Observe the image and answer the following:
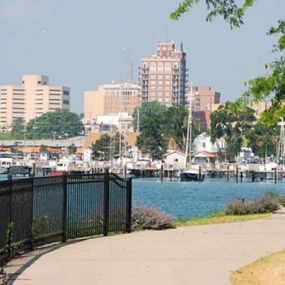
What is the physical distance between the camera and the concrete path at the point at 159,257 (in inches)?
663

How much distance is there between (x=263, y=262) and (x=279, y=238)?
5495 mm

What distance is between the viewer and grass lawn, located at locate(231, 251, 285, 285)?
54.5 ft

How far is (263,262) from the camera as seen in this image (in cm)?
1853

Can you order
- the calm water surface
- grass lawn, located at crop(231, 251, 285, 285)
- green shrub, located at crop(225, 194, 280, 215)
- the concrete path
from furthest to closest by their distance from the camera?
the calm water surface
green shrub, located at crop(225, 194, 280, 215)
the concrete path
grass lawn, located at crop(231, 251, 285, 285)

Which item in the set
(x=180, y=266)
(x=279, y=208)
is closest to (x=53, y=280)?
(x=180, y=266)

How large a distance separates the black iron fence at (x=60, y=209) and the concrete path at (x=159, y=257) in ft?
1.90

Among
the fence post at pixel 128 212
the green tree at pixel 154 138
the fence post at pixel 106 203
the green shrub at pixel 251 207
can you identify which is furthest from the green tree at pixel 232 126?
the fence post at pixel 106 203

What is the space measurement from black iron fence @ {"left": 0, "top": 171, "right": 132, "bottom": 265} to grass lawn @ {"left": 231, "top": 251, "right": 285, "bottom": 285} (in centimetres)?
425

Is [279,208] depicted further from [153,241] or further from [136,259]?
[136,259]

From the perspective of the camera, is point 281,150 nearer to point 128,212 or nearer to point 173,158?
point 173,158

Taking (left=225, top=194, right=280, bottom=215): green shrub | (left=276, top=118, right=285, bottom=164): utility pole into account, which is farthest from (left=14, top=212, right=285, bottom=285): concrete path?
(left=276, top=118, right=285, bottom=164): utility pole

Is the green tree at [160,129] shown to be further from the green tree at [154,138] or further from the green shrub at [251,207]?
the green shrub at [251,207]

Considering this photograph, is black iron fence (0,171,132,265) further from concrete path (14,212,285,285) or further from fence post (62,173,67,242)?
concrete path (14,212,285,285)

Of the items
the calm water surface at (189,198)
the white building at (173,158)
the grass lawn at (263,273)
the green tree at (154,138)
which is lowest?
the grass lawn at (263,273)
